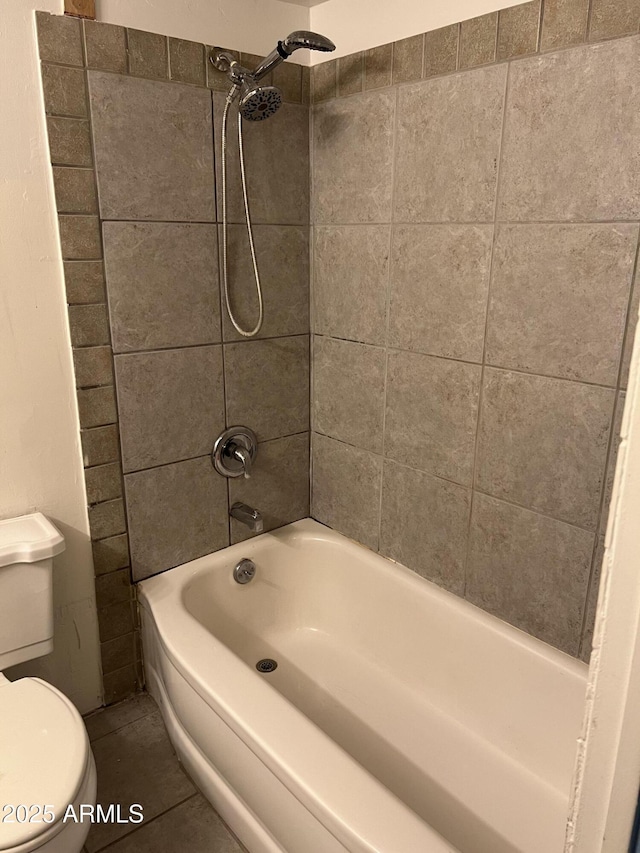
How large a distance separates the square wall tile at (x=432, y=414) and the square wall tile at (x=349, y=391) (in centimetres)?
5

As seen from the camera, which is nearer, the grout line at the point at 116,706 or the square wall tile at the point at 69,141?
the square wall tile at the point at 69,141

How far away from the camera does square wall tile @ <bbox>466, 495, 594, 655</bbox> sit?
56.8 inches

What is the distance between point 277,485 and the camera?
2.07m

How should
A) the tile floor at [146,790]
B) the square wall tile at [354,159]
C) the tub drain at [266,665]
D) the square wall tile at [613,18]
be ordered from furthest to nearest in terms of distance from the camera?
the tub drain at [266,665]
the square wall tile at [354,159]
the tile floor at [146,790]
the square wall tile at [613,18]

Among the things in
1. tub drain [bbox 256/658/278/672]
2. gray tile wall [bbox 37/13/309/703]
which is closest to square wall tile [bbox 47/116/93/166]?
gray tile wall [bbox 37/13/309/703]

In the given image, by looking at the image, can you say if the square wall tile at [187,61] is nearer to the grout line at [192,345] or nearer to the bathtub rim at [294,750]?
the grout line at [192,345]

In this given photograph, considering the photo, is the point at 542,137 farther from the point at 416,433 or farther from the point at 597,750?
the point at 597,750

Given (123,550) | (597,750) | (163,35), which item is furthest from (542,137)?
(123,550)

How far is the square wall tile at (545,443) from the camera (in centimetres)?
135

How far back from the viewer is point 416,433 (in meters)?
1.75

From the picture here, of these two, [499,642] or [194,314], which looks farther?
[194,314]

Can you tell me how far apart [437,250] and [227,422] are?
78 centimetres

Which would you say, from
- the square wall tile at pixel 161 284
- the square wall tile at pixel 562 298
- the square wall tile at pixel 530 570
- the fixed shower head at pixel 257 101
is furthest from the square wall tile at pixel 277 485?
the fixed shower head at pixel 257 101

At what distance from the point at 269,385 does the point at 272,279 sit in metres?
0.32
